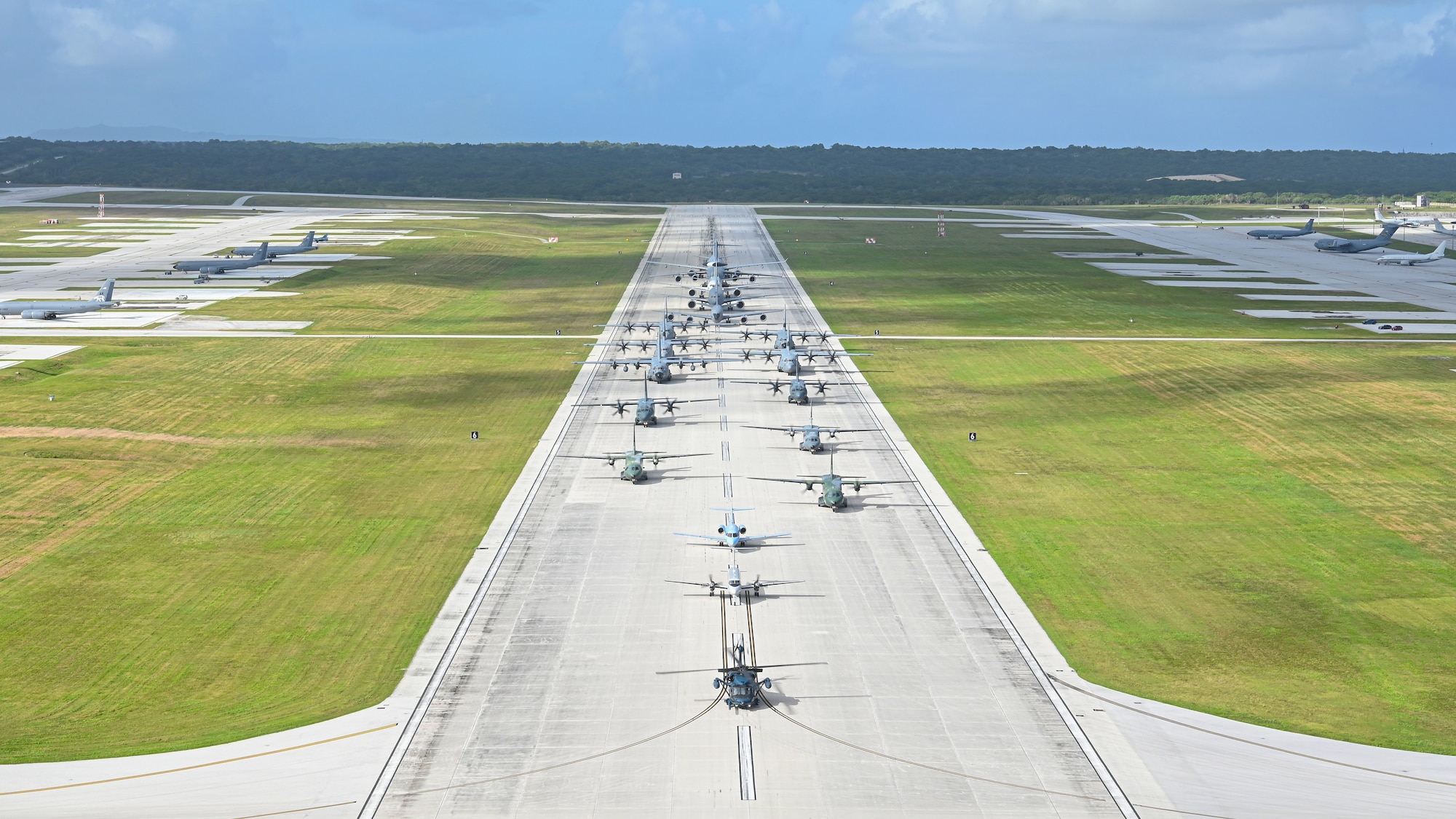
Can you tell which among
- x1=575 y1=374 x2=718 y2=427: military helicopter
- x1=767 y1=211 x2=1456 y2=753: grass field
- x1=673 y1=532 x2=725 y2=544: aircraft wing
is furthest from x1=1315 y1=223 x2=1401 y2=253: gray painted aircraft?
x1=673 y1=532 x2=725 y2=544: aircraft wing

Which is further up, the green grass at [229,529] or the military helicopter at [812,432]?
the military helicopter at [812,432]

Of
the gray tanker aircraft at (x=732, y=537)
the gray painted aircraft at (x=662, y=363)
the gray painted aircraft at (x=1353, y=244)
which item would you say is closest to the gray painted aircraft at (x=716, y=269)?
the gray painted aircraft at (x=662, y=363)

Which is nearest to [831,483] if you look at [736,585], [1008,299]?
[736,585]

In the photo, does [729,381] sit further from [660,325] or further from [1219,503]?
[1219,503]

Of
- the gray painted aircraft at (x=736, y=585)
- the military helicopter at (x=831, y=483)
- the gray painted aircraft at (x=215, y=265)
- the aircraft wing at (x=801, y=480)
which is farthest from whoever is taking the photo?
the gray painted aircraft at (x=215, y=265)

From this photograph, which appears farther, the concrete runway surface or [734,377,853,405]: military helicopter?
[734,377,853,405]: military helicopter

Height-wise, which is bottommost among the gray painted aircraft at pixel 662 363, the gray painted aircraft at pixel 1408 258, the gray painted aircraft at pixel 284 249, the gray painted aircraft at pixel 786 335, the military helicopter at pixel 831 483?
the military helicopter at pixel 831 483

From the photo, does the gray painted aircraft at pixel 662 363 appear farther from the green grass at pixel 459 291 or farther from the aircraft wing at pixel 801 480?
the aircraft wing at pixel 801 480

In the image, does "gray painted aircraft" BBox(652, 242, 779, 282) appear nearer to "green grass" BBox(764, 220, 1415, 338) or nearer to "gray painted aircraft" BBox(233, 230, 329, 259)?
"green grass" BBox(764, 220, 1415, 338)
